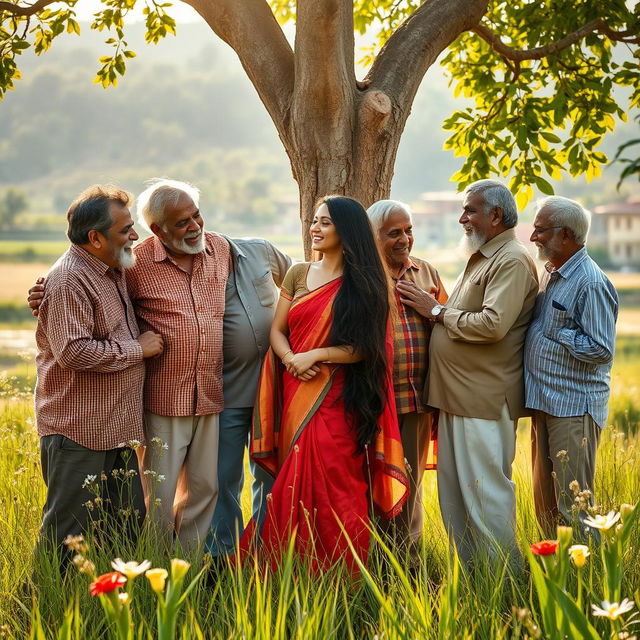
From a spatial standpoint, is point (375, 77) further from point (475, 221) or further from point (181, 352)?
point (181, 352)

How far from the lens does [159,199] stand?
389cm

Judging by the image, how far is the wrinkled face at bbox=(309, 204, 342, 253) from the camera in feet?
12.6

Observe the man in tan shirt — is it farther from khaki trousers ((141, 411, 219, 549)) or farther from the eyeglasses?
khaki trousers ((141, 411, 219, 549))

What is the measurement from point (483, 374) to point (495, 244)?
64 centimetres

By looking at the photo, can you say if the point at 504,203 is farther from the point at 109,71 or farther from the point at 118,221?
the point at 109,71

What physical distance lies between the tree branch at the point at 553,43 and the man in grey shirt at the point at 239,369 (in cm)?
269

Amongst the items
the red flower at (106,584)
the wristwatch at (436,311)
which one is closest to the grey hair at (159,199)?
the wristwatch at (436,311)

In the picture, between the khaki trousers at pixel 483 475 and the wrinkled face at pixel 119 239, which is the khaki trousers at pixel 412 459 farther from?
the wrinkled face at pixel 119 239

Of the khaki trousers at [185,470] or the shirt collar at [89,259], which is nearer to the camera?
the shirt collar at [89,259]

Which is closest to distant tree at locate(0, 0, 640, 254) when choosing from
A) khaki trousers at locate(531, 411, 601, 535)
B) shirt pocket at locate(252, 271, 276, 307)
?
shirt pocket at locate(252, 271, 276, 307)

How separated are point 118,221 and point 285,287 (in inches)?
34.4

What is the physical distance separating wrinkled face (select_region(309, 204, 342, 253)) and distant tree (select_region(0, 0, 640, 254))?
1133 millimetres

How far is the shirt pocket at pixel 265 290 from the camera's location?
4242 millimetres

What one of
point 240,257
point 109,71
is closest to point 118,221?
point 240,257
